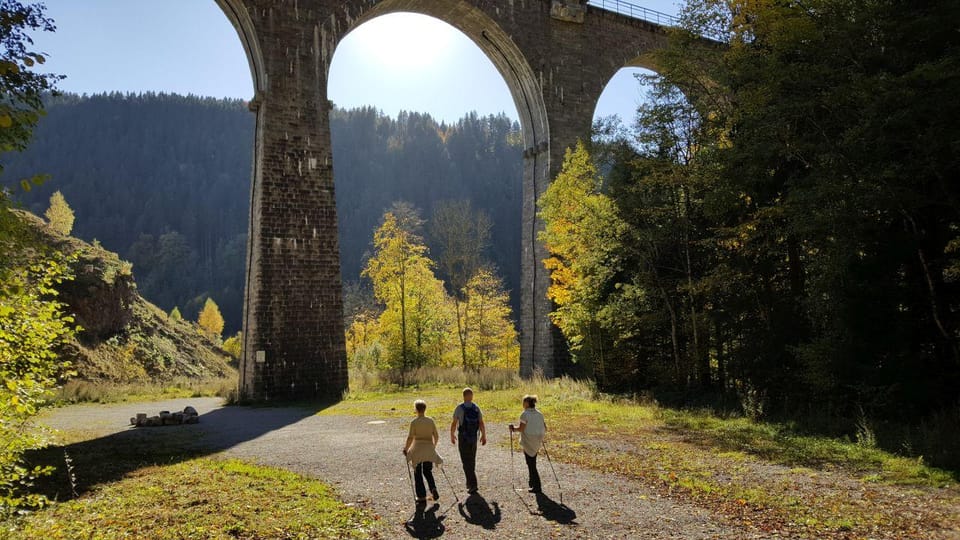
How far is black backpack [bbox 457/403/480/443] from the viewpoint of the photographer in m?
6.96

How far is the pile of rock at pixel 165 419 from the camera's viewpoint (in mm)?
12844

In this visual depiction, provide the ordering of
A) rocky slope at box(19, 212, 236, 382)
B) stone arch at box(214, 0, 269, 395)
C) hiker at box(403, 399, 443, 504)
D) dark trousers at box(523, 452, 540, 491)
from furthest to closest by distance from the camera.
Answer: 1. rocky slope at box(19, 212, 236, 382)
2. stone arch at box(214, 0, 269, 395)
3. dark trousers at box(523, 452, 540, 491)
4. hiker at box(403, 399, 443, 504)

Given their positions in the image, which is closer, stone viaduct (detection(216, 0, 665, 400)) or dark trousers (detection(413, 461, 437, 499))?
dark trousers (detection(413, 461, 437, 499))

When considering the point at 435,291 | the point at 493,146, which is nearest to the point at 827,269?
the point at 435,291

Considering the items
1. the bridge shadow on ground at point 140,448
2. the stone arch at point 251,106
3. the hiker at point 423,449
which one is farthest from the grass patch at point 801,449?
the stone arch at point 251,106

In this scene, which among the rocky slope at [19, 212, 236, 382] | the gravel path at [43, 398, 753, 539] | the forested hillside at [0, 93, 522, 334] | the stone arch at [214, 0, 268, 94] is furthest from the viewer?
the forested hillside at [0, 93, 522, 334]

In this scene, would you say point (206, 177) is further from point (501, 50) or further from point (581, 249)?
point (581, 249)

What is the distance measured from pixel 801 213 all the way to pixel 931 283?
2.11m

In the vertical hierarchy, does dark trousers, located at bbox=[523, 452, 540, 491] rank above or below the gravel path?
above

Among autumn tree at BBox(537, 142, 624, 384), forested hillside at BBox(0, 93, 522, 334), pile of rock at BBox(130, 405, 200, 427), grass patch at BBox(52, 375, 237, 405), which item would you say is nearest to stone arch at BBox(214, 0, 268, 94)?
grass patch at BBox(52, 375, 237, 405)

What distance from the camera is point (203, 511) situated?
19.7 ft

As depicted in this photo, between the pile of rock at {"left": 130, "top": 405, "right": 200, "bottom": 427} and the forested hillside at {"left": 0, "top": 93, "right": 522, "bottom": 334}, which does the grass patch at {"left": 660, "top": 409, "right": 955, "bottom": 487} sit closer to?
the pile of rock at {"left": 130, "top": 405, "right": 200, "bottom": 427}

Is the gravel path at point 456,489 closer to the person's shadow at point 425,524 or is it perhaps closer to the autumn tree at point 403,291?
the person's shadow at point 425,524

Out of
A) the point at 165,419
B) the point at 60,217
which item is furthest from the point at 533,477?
the point at 60,217
